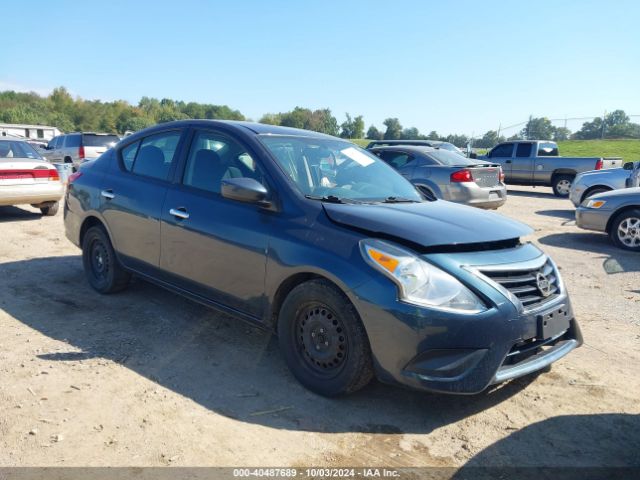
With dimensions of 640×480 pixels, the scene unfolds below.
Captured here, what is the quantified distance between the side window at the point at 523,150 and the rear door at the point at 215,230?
16.5 metres

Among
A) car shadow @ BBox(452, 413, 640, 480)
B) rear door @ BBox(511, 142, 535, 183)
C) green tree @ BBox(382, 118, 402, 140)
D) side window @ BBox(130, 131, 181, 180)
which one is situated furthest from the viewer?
green tree @ BBox(382, 118, 402, 140)

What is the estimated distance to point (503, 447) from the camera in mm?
2854

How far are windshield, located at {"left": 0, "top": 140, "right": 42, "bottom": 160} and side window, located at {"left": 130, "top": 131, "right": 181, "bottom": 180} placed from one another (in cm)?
593

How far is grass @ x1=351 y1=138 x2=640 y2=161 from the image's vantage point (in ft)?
112

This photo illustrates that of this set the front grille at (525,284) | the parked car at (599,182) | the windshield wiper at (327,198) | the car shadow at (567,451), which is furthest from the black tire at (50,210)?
the parked car at (599,182)

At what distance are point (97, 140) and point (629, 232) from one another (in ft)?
58.5

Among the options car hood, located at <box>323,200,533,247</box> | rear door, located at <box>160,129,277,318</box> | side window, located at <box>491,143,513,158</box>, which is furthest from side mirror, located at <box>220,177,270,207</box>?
side window, located at <box>491,143,513,158</box>

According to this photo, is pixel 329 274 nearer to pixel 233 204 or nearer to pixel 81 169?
pixel 233 204

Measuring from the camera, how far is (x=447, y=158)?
10750mm

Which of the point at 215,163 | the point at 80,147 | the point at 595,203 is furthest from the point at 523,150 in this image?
the point at 215,163

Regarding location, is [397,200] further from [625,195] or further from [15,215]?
[15,215]

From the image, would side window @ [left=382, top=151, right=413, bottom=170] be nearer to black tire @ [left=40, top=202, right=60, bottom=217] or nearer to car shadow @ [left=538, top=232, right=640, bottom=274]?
car shadow @ [left=538, top=232, right=640, bottom=274]

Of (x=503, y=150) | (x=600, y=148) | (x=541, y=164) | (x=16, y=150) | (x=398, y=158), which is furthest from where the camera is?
(x=600, y=148)

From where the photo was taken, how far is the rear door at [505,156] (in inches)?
736
